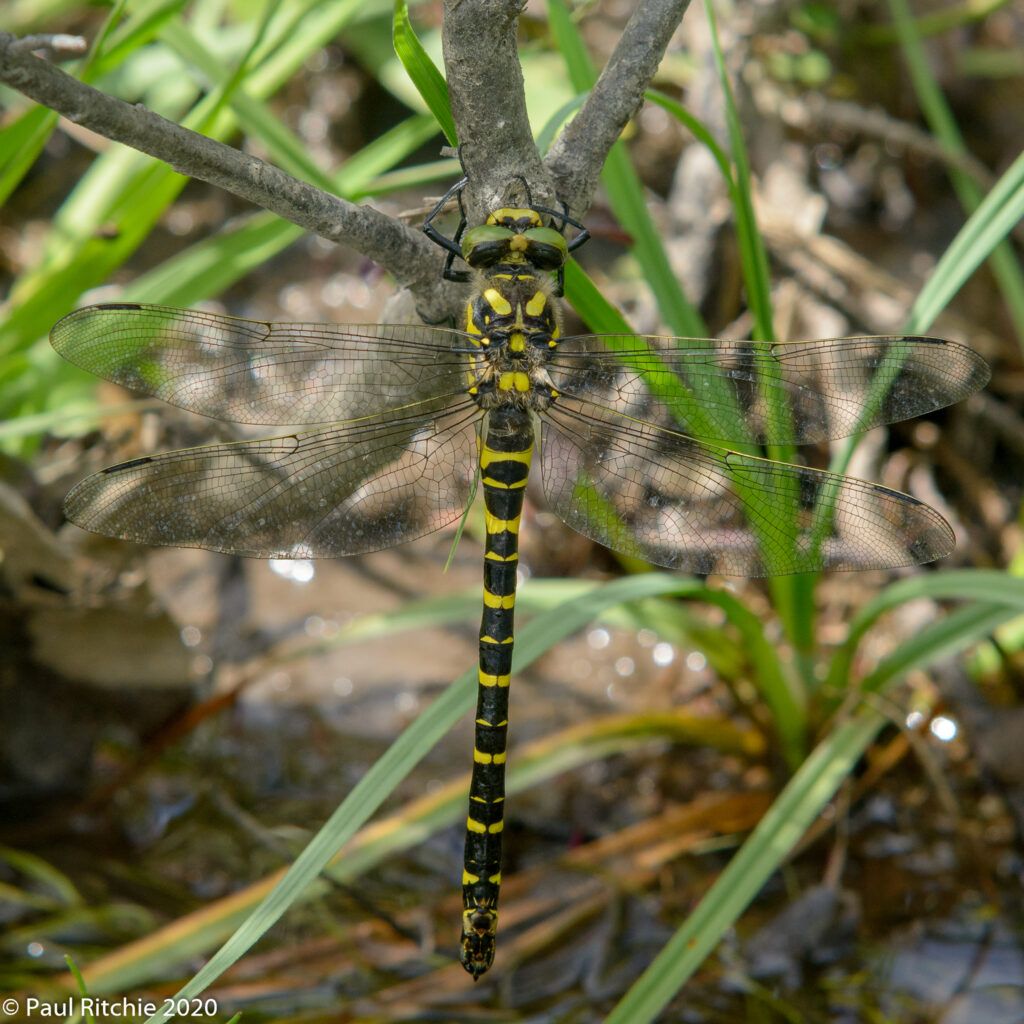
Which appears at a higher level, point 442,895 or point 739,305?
point 739,305

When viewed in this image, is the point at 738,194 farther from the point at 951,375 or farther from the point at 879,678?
the point at 879,678

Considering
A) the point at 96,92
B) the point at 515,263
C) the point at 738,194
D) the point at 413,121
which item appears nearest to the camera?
the point at 96,92

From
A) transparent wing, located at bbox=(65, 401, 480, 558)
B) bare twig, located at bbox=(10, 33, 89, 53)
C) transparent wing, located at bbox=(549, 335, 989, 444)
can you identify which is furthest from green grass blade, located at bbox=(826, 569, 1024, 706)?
bare twig, located at bbox=(10, 33, 89, 53)

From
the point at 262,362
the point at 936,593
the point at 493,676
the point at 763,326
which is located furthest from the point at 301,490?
the point at 936,593

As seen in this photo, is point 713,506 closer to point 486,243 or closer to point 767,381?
point 767,381

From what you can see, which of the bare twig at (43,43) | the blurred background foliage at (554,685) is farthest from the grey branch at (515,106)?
the bare twig at (43,43)

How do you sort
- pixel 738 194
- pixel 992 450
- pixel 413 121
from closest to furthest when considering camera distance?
pixel 738 194 < pixel 413 121 < pixel 992 450

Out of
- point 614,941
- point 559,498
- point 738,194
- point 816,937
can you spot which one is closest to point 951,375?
point 738,194

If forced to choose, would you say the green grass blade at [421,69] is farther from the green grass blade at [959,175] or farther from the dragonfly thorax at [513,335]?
the green grass blade at [959,175]
